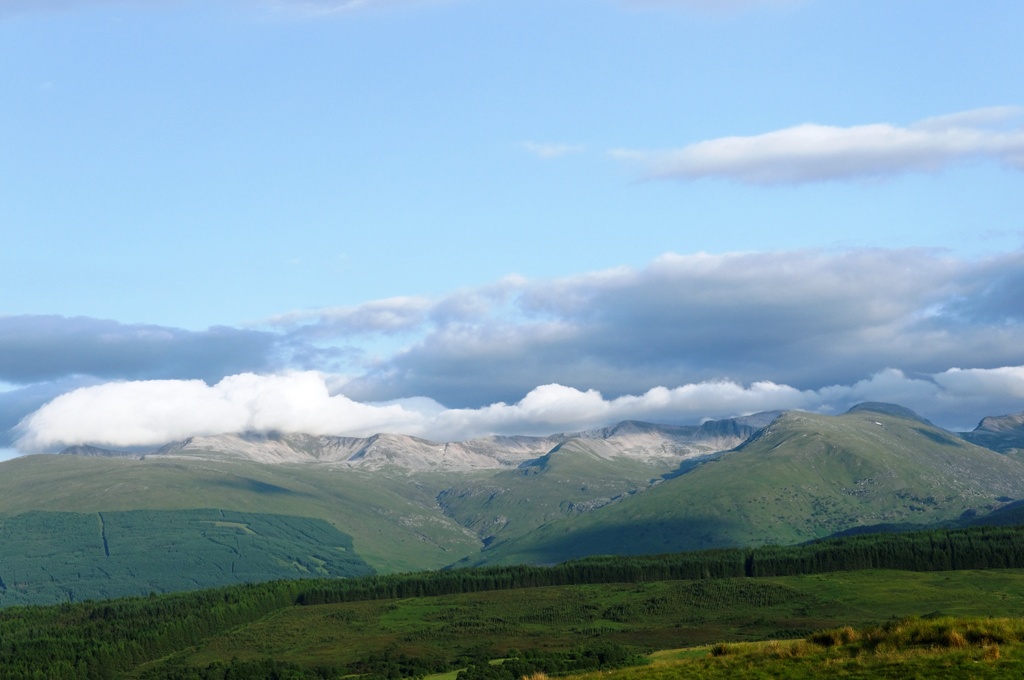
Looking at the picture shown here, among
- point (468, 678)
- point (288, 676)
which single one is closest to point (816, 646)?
point (468, 678)

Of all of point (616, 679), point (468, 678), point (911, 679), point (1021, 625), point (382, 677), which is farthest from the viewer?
point (382, 677)

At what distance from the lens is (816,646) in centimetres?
5809

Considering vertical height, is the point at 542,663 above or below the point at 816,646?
below

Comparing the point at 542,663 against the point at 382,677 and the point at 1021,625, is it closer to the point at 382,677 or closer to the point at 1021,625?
the point at 382,677

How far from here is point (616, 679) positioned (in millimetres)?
58844

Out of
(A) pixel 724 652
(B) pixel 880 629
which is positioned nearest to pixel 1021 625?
(B) pixel 880 629

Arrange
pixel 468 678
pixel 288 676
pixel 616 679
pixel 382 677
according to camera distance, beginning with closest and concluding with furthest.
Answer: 1. pixel 616 679
2. pixel 468 678
3. pixel 382 677
4. pixel 288 676

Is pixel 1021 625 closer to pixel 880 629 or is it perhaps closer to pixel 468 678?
pixel 880 629

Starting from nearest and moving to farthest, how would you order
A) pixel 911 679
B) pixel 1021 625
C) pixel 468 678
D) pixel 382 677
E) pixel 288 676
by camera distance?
1. pixel 911 679
2. pixel 1021 625
3. pixel 468 678
4. pixel 382 677
5. pixel 288 676

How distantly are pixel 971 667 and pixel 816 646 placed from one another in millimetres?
9719

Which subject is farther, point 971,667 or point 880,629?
point 880,629

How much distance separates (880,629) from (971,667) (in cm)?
863

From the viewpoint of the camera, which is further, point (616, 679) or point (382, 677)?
point (382, 677)

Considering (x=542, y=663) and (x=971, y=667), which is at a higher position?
(x=971, y=667)
